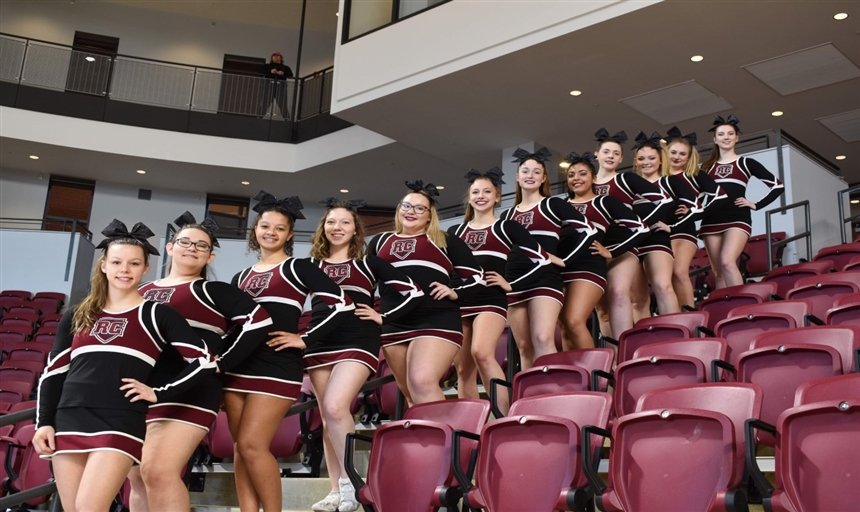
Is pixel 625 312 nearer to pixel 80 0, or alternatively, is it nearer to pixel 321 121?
pixel 321 121

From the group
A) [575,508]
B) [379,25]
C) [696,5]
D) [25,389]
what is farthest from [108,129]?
[575,508]

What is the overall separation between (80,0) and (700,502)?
15810 mm

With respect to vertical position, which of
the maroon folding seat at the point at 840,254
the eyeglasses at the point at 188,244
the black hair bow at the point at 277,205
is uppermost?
the maroon folding seat at the point at 840,254

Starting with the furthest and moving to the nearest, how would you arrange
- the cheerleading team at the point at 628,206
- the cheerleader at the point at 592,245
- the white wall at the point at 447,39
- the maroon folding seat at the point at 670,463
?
1. the white wall at the point at 447,39
2. the cheerleading team at the point at 628,206
3. the cheerleader at the point at 592,245
4. the maroon folding seat at the point at 670,463

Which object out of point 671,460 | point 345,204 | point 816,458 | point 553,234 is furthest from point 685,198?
point 816,458

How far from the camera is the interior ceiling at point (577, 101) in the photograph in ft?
26.7

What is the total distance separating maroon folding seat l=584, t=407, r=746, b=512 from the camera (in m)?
2.68

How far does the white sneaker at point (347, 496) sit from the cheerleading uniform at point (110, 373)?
39.3 inches

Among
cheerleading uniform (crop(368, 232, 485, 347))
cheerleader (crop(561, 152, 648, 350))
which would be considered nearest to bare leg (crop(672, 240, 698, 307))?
cheerleader (crop(561, 152, 648, 350))

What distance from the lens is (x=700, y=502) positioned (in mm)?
2689

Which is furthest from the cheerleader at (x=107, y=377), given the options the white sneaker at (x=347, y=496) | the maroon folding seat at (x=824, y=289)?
the maroon folding seat at (x=824, y=289)

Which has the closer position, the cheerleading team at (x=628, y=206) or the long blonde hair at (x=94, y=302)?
the long blonde hair at (x=94, y=302)

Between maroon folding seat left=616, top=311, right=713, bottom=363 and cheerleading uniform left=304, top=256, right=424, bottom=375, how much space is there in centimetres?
124

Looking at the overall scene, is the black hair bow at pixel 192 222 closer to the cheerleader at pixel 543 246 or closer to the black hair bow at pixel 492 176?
the black hair bow at pixel 492 176
